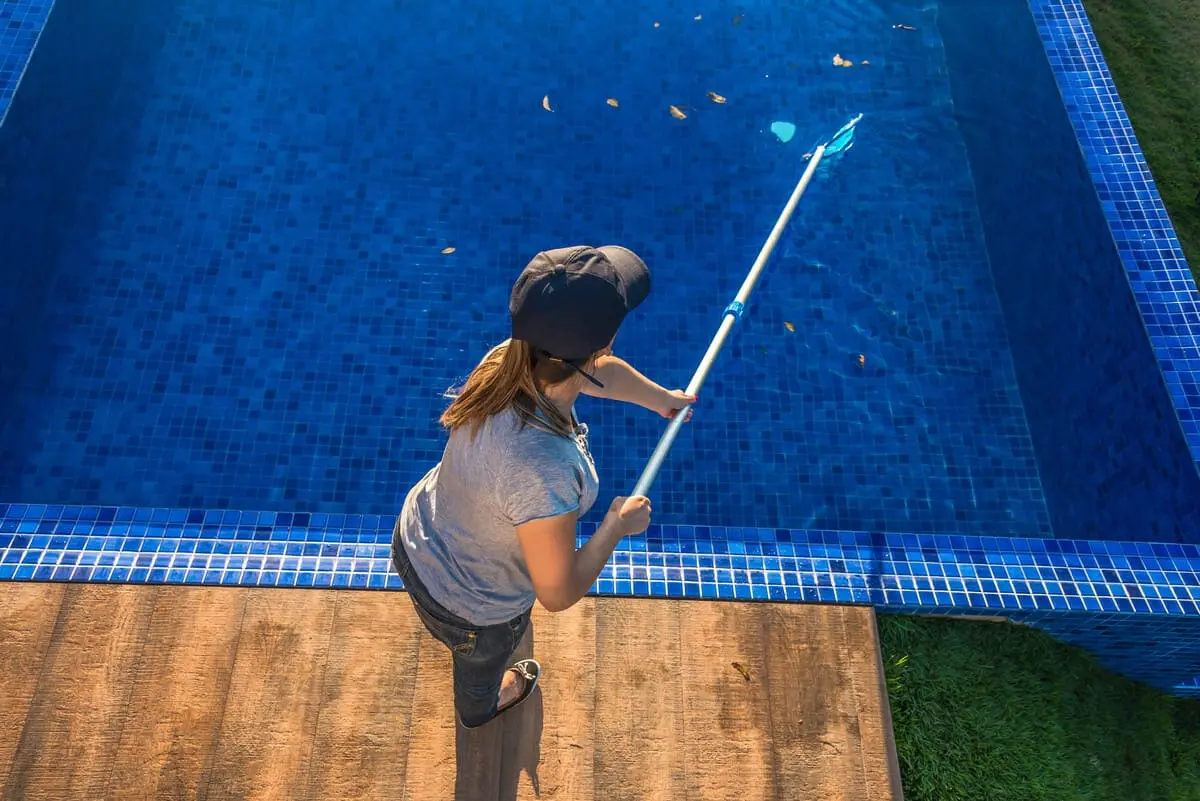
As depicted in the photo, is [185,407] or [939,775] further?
[185,407]

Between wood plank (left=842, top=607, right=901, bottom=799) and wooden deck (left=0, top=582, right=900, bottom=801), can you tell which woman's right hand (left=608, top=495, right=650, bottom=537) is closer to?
wooden deck (left=0, top=582, right=900, bottom=801)

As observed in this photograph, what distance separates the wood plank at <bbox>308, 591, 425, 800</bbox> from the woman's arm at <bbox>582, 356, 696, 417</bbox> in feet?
4.38

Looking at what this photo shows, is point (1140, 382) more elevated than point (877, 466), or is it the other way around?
point (1140, 382)

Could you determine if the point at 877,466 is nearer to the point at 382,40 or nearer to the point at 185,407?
the point at 185,407

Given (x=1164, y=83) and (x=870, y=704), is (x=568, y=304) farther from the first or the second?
(x=1164, y=83)

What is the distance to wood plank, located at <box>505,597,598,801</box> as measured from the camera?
9.57ft

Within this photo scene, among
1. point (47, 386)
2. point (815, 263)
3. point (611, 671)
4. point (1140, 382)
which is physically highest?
point (1140, 382)

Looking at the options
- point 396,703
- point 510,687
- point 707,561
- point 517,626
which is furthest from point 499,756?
point 707,561

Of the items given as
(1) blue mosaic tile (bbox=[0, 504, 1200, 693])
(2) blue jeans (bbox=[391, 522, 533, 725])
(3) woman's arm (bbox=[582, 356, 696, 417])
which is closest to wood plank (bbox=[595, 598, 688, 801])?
(1) blue mosaic tile (bbox=[0, 504, 1200, 693])

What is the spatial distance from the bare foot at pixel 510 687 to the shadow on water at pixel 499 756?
11 centimetres

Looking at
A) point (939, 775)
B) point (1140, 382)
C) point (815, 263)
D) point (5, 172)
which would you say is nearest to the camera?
point (939, 775)

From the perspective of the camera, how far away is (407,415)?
457 centimetres

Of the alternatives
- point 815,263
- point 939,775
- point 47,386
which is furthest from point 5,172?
point 939,775

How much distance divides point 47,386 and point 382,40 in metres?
3.22
